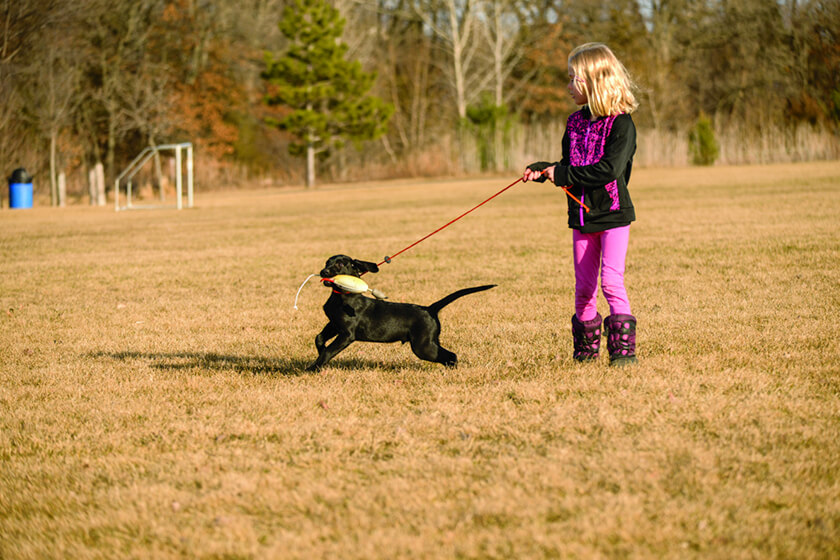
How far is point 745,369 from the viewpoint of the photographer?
4.82 meters

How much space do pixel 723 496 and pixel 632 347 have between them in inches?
76.8

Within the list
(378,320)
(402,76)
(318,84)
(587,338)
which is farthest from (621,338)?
(402,76)

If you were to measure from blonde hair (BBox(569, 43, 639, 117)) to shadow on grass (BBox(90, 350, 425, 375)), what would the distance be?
6.01 ft

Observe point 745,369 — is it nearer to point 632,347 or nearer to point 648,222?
point 632,347

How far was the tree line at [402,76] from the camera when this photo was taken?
2897 centimetres

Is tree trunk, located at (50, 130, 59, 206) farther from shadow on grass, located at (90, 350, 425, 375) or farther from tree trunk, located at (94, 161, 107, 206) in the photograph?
shadow on grass, located at (90, 350, 425, 375)

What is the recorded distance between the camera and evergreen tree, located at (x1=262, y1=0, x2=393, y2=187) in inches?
1511

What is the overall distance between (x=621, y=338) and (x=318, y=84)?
35786 mm

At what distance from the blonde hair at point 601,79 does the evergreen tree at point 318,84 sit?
34.8m

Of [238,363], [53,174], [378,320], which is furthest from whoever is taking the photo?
[53,174]

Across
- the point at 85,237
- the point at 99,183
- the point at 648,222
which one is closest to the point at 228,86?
the point at 99,183

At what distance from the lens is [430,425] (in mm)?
3996

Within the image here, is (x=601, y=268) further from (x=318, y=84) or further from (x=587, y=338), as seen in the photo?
(x=318, y=84)

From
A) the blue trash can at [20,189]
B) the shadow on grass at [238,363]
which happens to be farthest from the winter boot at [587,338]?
the blue trash can at [20,189]
